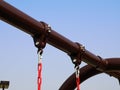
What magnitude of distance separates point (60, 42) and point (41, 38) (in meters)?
0.61

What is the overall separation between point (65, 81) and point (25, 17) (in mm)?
3825

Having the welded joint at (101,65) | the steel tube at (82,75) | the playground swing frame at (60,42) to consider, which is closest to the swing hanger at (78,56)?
the playground swing frame at (60,42)

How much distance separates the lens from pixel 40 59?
191 inches

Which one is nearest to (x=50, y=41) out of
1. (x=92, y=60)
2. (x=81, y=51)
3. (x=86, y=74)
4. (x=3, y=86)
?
(x=81, y=51)

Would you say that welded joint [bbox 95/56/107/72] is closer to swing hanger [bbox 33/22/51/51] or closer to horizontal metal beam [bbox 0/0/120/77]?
horizontal metal beam [bbox 0/0/120/77]

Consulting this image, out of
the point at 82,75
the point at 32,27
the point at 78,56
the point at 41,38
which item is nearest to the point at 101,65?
the point at 82,75

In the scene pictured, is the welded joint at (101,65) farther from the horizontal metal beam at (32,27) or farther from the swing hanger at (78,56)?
the swing hanger at (78,56)

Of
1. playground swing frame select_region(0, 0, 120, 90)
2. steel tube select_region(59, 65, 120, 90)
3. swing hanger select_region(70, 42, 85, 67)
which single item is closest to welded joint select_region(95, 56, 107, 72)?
playground swing frame select_region(0, 0, 120, 90)

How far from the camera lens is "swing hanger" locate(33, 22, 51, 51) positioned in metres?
5.05

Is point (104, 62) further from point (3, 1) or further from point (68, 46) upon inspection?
point (3, 1)

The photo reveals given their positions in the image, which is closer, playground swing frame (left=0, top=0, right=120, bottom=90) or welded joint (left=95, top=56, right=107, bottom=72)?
playground swing frame (left=0, top=0, right=120, bottom=90)

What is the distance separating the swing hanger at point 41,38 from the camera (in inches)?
199

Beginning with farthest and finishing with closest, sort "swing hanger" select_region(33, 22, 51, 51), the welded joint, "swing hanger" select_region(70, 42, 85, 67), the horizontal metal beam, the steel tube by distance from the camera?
the steel tube → the welded joint → "swing hanger" select_region(70, 42, 85, 67) → "swing hanger" select_region(33, 22, 51, 51) → the horizontal metal beam

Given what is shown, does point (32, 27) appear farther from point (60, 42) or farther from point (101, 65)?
point (101, 65)
